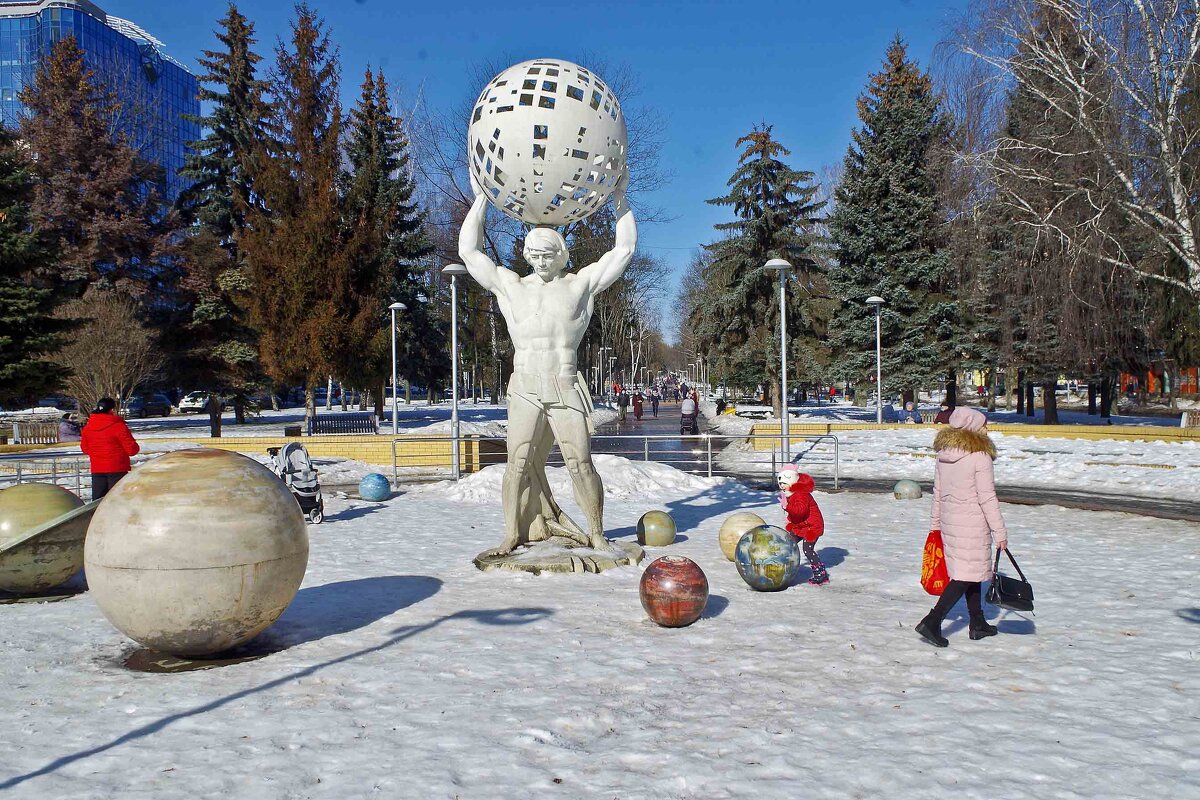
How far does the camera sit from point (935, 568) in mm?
6094

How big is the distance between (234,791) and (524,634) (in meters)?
2.79

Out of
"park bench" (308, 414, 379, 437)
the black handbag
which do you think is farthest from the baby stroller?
"park bench" (308, 414, 379, 437)

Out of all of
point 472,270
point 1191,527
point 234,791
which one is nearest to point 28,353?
point 472,270

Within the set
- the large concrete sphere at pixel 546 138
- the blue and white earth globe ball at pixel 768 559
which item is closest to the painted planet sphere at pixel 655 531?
the blue and white earth globe ball at pixel 768 559

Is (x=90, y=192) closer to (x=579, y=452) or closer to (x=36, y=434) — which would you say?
(x=36, y=434)

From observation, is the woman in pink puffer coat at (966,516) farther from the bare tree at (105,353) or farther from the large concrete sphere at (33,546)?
the bare tree at (105,353)

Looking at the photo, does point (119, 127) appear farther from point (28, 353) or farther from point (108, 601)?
point (108, 601)

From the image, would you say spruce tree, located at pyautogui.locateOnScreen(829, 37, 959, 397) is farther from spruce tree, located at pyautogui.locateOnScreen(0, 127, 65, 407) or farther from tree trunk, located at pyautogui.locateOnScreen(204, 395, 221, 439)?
spruce tree, located at pyautogui.locateOnScreen(0, 127, 65, 407)

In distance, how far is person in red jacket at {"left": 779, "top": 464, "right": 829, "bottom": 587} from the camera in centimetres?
799

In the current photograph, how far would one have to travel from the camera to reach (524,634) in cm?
628

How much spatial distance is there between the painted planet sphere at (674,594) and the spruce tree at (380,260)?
24.4 metres

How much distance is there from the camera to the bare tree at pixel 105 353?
92.0 ft

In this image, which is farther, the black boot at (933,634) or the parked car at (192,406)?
the parked car at (192,406)

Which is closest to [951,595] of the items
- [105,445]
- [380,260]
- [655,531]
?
[655,531]
